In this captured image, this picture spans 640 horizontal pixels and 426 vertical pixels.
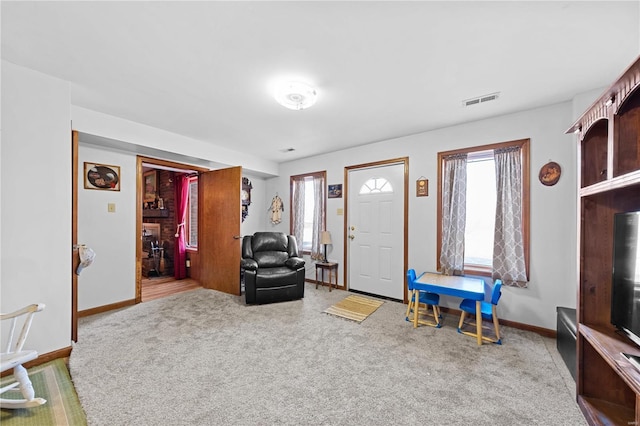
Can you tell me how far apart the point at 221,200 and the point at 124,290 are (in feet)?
6.19

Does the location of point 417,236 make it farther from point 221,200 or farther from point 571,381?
point 221,200

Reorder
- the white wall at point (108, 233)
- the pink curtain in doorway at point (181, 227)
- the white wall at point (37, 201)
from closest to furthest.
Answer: the white wall at point (37, 201) → the white wall at point (108, 233) → the pink curtain in doorway at point (181, 227)

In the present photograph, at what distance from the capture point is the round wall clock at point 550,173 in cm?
264

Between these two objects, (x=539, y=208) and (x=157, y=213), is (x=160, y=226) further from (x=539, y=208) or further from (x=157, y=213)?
(x=539, y=208)

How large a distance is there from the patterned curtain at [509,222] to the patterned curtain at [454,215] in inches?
14.2

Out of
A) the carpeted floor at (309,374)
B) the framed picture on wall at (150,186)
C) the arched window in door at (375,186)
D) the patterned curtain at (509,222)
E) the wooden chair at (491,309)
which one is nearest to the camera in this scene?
the carpeted floor at (309,374)

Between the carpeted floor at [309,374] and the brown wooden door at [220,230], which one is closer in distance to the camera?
the carpeted floor at [309,374]

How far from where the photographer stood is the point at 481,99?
2549 millimetres

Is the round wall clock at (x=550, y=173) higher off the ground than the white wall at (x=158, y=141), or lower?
lower

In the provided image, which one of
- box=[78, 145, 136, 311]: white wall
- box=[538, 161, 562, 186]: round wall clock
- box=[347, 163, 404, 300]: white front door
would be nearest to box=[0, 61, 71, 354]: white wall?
box=[78, 145, 136, 311]: white wall

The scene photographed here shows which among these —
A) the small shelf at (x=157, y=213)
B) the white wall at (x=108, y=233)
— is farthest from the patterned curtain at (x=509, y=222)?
the small shelf at (x=157, y=213)

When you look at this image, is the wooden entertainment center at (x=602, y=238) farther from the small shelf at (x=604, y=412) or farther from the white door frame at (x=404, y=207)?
the white door frame at (x=404, y=207)

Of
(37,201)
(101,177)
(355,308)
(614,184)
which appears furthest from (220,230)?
(614,184)

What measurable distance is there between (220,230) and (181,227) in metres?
1.71
